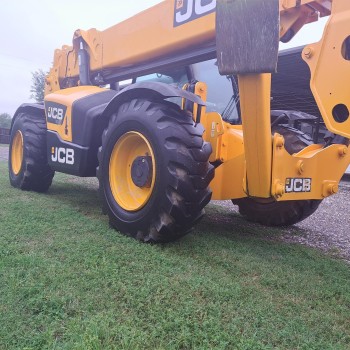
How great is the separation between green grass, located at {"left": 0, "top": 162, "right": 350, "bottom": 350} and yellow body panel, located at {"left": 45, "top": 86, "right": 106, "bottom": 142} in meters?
1.30

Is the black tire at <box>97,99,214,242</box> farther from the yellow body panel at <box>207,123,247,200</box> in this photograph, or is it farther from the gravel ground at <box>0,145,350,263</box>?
the gravel ground at <box>0,145,350,263</box>

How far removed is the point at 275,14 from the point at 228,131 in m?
1.27

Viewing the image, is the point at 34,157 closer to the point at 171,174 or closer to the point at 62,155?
the point at 62,155

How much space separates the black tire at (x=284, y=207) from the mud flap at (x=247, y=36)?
1511 mm

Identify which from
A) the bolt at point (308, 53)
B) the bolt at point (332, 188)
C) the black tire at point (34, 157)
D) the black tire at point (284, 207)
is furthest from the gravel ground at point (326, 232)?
the black tire at point (34, 157)

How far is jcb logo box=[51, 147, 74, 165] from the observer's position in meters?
4.38

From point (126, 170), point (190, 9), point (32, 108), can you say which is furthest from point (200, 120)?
point (32, 108)

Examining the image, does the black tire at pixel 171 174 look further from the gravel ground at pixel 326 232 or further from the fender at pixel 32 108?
the fender at pixel 32 108

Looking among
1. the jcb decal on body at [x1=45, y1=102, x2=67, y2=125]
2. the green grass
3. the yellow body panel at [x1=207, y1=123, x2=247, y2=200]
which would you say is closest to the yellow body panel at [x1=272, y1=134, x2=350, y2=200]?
the yellow body panel at [x1=207, y1=123, x2=247, y2=200]

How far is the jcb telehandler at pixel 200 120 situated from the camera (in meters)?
2.52

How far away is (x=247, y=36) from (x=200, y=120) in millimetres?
974

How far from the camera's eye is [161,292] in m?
2.20

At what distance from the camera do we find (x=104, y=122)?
411cm

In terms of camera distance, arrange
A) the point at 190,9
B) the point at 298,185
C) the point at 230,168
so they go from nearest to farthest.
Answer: the point at 298,185
the point at 230,168
the point at 190,9
